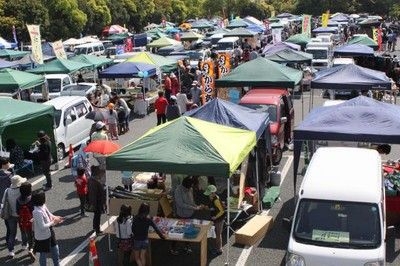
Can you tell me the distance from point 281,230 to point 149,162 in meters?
3.27

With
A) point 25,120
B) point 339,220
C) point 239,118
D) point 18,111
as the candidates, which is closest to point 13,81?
point 18,111

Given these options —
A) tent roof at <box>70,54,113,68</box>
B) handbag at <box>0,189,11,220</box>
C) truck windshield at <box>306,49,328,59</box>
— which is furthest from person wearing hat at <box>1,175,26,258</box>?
truck windshield at <box>306,49,328,59</box>

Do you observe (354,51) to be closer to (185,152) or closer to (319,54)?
(319,54)

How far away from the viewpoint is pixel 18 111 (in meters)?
13.4

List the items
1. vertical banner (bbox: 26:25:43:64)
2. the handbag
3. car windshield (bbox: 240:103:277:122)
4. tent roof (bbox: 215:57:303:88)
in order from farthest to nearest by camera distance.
Answer: vertical banner (bbox: 26:25:43:64) < tent roof (bbox: 215:57:303:88) < car windshield (bbox: 240:103:277:122) < the handbag

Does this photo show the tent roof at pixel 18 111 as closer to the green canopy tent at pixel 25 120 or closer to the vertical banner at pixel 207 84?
the green canopy tent at pixel 25 120

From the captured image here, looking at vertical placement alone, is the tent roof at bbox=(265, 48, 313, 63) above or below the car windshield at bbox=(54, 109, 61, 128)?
above

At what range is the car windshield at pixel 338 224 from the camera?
7582mm

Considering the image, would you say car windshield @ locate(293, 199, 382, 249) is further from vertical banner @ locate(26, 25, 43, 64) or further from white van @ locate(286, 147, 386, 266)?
vertical banner @ locate(26, 25, 43, 64)

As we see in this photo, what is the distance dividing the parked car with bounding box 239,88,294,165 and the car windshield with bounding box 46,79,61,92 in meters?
10.4

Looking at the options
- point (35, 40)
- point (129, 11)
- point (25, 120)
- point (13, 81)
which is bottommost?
point (25, 120)

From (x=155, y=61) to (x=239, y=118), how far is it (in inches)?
487

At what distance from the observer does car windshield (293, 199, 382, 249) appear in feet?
24.9

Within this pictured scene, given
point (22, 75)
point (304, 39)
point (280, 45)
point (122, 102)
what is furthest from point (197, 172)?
point (304, 39)
